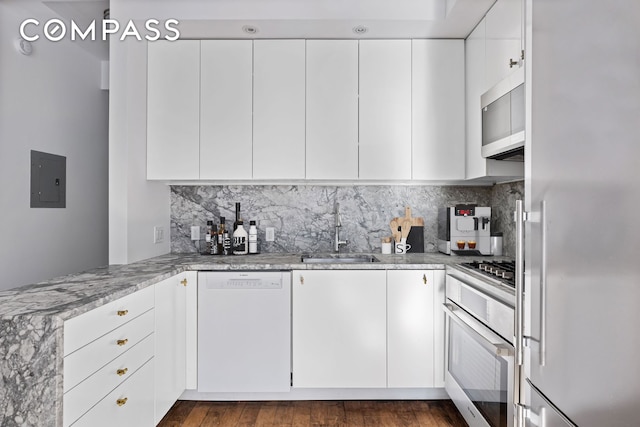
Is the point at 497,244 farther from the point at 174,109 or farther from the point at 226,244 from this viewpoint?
the point at 174,109

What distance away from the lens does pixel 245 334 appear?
2451 mm

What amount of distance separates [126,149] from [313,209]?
1369mm

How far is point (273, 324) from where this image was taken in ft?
8.05

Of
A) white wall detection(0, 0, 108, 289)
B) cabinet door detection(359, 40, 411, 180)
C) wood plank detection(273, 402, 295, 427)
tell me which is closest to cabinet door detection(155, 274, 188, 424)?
wood plank detection(273, 402, 295, 427)

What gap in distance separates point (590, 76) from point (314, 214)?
7.77ft

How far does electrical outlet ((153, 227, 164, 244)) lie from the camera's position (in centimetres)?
285

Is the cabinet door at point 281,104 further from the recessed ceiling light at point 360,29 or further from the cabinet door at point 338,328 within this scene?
the cabinet door at point 338,328

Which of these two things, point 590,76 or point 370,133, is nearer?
point 590,76

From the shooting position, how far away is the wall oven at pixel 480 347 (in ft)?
5.41

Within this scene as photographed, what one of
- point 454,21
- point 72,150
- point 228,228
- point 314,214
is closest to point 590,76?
point 454,21

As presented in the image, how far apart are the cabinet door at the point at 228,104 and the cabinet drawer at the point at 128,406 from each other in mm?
1362

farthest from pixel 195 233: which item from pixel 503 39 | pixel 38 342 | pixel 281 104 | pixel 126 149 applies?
pixel 503 39

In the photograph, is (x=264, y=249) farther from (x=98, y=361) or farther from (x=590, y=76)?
(x=590, y=76)

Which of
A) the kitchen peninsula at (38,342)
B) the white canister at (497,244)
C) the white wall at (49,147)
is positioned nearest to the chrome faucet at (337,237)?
the white canister at (497,244)
